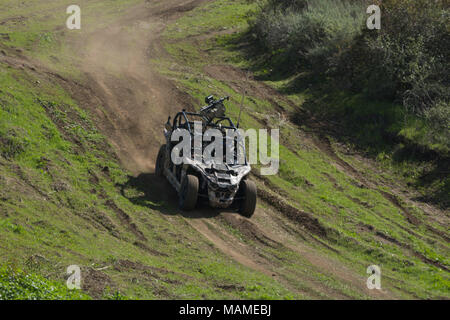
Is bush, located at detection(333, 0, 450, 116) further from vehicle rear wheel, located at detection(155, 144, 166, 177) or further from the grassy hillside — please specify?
vehicle rear wheel, located at detection(155, 144, 166, 177)

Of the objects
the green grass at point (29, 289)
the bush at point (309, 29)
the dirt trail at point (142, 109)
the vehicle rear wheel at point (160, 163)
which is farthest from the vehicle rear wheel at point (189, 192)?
the bush at point (309, 29)

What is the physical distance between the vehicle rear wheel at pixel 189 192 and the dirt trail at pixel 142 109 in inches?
18.0

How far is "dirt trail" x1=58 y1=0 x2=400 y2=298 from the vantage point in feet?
44.7

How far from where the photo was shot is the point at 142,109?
902 inches

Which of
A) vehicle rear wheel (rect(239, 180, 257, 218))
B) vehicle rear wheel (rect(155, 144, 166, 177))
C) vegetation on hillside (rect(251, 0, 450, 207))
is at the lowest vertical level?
vehicle rear wheel (rect(239, 180, 257, 218))

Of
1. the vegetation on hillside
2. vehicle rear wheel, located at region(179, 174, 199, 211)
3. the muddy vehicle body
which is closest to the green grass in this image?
vehicle rear wheel, located at region(179, 174, 199, 211)

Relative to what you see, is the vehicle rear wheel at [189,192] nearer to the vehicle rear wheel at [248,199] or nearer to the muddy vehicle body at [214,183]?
the muddy vehicle body at [214,183]

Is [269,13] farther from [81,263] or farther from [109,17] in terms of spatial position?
[81,263]

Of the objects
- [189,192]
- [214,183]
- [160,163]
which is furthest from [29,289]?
[160,163]

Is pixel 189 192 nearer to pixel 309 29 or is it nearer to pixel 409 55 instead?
pixel 409 55

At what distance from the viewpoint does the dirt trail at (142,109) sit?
44.7 ft

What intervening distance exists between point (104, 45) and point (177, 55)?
15.3 ft

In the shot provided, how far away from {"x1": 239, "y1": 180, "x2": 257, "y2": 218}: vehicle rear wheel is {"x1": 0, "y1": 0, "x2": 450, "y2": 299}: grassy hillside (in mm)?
357

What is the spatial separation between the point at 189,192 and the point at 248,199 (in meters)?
1.75
